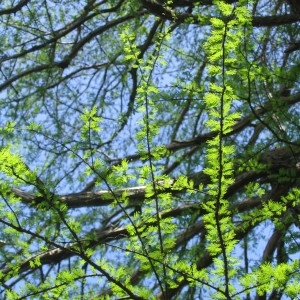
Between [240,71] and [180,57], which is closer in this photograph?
[240,71]

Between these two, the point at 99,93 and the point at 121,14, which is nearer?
the point at 121,14

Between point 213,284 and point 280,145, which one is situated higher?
point 280,145

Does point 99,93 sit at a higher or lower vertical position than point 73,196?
higher

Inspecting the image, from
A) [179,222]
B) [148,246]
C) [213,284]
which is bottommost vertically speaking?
[213,284]

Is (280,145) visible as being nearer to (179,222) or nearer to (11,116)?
(179,222)

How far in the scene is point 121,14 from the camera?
5602 mm

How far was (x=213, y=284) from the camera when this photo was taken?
2182 mm

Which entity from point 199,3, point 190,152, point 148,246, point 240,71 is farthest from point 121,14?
point 148,246

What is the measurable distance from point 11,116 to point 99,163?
3.48m

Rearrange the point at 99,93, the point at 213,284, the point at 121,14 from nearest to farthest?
the point at 213,284 < the point at 121,14 < the point at 99,93

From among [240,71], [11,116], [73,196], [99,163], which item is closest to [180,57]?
[11,116]

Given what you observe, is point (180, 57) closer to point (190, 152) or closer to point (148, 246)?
point (190, 152)

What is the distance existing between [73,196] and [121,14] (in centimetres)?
199

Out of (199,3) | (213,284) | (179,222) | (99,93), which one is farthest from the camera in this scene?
(99,93)
